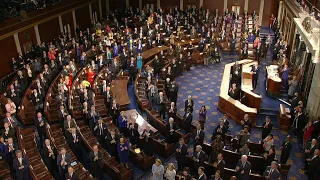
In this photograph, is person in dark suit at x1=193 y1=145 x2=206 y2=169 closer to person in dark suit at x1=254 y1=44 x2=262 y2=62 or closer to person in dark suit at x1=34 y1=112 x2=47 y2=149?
person in dark suit at x1=34 y1=112 x2=47 y2=149

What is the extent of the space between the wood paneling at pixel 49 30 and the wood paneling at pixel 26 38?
706 millimetres

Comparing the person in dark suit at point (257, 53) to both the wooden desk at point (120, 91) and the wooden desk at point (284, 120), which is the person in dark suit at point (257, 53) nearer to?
the wooden desk at point (284, 120)

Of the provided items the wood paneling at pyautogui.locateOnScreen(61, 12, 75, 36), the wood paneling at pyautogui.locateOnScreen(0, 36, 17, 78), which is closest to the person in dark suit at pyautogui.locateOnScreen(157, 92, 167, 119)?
the wood paneling at pyautogui.locateOnScreen(0, 36, 17, 78)

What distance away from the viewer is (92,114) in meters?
9.41

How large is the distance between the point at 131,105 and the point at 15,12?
6.91 meters

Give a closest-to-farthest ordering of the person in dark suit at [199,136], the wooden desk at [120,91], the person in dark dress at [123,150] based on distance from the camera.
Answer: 1. the person in dark dress at [123,150]
2. the person in dark suit at [199,136]
3. the wooden desk at [120,91]

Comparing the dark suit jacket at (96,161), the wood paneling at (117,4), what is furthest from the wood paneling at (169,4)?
the dark suit jacket at (96,161)

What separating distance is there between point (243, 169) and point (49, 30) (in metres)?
13.7

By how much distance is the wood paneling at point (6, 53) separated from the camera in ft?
45.1

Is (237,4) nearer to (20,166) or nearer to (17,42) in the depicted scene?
(17,42)

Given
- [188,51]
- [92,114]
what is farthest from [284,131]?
[188,51]

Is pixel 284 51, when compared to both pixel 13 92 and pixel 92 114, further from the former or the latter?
pixel 13 92

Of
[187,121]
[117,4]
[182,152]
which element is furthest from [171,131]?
[117,4]

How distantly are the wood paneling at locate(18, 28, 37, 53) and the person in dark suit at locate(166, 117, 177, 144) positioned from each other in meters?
9.22
